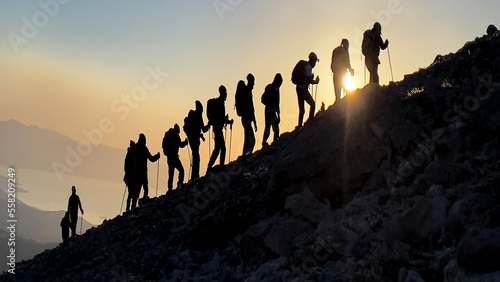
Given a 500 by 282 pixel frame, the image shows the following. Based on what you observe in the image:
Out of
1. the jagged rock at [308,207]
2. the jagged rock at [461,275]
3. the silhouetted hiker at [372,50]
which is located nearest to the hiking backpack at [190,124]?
the silhouetted hiker at [372,50]

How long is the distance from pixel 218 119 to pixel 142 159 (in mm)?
5023

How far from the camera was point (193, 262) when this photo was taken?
12.2 metres

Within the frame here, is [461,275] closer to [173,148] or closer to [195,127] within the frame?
[195,127]

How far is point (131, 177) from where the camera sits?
22.8 meters

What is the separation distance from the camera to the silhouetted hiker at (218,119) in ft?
64.5

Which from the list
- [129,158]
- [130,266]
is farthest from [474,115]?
[129,158]

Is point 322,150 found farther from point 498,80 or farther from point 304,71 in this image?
point 304,71

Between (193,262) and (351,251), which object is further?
(193,262)

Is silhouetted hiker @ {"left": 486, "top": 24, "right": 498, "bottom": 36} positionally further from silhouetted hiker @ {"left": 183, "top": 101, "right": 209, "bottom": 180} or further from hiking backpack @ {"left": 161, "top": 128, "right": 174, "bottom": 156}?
hiking backpack @ {"left": 161, "top": 128, "right": 174, "bottom": 156}

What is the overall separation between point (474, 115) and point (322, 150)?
10.8 feet

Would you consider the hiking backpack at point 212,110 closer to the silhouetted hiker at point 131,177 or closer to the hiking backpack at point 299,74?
the hiking backpack at point 299,74

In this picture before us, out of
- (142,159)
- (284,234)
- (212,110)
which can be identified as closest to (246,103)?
(212,110)

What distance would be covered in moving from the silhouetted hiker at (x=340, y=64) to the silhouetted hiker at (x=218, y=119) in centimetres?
445

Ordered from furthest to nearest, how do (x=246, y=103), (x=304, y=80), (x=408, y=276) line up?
(x=246, y=103) → (x=304, y=80) → (x=408, y=276)
